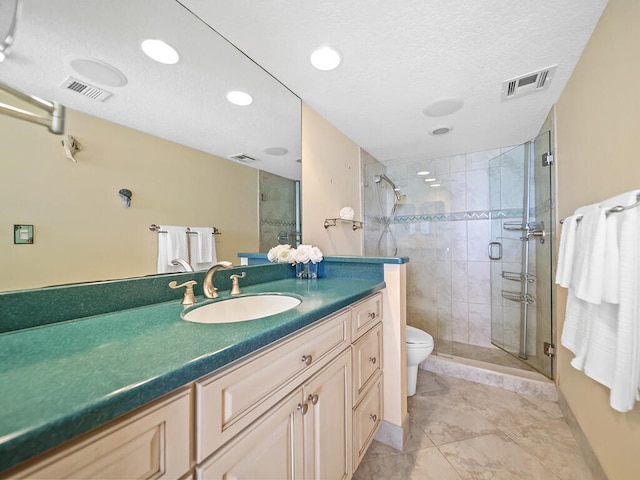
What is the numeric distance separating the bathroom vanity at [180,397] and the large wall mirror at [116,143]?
0.26 meters

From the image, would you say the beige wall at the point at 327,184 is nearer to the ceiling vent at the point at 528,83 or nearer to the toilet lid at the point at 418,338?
the toilet lid at the point at 418,338

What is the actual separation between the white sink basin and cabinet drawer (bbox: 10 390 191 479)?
1.55ft

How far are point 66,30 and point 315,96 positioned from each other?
1238 mm

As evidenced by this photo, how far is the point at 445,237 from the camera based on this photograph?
2.81 metres

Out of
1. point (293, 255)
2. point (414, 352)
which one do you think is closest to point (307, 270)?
point (293, 255)

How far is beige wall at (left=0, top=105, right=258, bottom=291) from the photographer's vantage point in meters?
0.69

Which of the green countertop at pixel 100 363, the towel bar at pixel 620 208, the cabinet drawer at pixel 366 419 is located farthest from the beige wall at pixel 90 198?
the towel bar at pixel 620 208

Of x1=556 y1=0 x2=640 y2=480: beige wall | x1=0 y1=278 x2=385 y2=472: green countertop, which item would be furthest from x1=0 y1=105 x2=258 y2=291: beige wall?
x1=556 y1=0 x2=640 y2=480: beige wall

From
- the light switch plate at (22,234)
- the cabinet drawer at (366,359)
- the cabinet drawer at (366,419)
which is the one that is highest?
the light switch plate at (22,234)

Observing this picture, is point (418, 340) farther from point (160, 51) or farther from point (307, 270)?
point (160, 51)

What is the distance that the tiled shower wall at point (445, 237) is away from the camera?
262 centimetres

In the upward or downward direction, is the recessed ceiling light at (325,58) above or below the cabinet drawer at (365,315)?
above

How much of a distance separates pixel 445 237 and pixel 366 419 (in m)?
2.21

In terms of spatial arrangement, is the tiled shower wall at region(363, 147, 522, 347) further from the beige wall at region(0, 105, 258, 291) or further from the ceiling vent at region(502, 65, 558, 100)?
the beige wall at region(0, 105, 258, 291)
